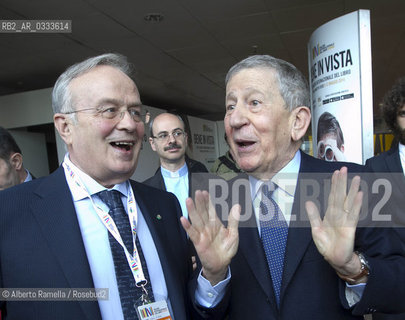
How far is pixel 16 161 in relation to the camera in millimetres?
2361

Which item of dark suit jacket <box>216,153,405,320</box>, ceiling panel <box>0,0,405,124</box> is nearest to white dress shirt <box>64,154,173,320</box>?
dark suit jacket <box>216,153,405,320</box>

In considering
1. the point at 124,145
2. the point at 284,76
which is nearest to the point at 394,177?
the point at 284,76

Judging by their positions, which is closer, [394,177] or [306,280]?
[306,280]

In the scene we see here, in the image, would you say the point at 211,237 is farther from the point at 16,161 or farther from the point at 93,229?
the point at 16,161

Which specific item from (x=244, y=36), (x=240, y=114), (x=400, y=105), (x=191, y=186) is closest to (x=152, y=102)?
(x=244, y=36)

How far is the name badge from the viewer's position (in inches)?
45.1

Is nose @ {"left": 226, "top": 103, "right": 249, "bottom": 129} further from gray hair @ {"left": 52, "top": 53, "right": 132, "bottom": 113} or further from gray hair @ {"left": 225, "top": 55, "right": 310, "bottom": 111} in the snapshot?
A: gray hair @ {"left": 52, "top": 53, "right": 132, "bottom": 113}

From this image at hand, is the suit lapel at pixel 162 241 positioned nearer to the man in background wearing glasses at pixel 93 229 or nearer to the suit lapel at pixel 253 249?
the man in background wearing glasses at pixel 93 229

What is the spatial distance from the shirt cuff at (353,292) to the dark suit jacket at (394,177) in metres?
0.96

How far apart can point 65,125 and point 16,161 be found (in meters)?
1.29

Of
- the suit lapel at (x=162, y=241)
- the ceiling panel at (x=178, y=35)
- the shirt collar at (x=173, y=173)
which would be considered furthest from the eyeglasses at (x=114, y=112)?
the ceiling panel at (x=178, y=35)

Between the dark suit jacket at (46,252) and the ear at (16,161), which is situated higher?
the ear at (16,161)

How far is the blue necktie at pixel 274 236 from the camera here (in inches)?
47.8

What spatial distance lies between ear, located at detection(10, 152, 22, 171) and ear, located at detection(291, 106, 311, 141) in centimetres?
191
